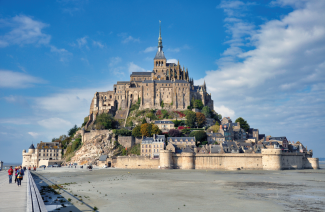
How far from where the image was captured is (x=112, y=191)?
26000 millimetres

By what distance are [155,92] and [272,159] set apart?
44.6m

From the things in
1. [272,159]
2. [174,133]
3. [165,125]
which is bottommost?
[272,159]

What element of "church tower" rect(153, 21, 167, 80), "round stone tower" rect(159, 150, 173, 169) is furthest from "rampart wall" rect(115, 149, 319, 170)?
"church tower" rect(153, 21, 167, 80)

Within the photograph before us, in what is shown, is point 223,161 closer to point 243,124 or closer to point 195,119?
point 195,119

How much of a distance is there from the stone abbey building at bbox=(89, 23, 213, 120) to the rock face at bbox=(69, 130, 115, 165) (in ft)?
50.6

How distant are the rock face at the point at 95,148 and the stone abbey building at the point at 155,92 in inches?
608

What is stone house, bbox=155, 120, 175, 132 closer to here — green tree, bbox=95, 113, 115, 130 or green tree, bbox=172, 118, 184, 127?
green tree, bbox=172, 118, 184, 127

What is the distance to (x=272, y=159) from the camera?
55281 mm

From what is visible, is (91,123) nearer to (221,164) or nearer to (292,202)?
(221,164)

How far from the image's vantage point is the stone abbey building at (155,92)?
89000 millimetres

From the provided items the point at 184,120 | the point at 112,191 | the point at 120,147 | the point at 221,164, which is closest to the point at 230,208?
the point at 112,191

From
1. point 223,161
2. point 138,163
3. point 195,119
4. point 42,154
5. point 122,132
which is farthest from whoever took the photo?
point 42,154

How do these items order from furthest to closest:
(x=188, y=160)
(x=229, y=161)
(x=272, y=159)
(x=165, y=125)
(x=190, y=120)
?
(x=190, y=120) < (x=165, y=125) < (x=188, y=160) < (x=229, y=161) < (x=272, y=159)

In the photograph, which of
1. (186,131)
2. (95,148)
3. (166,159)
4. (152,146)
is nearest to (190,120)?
(186,131)
